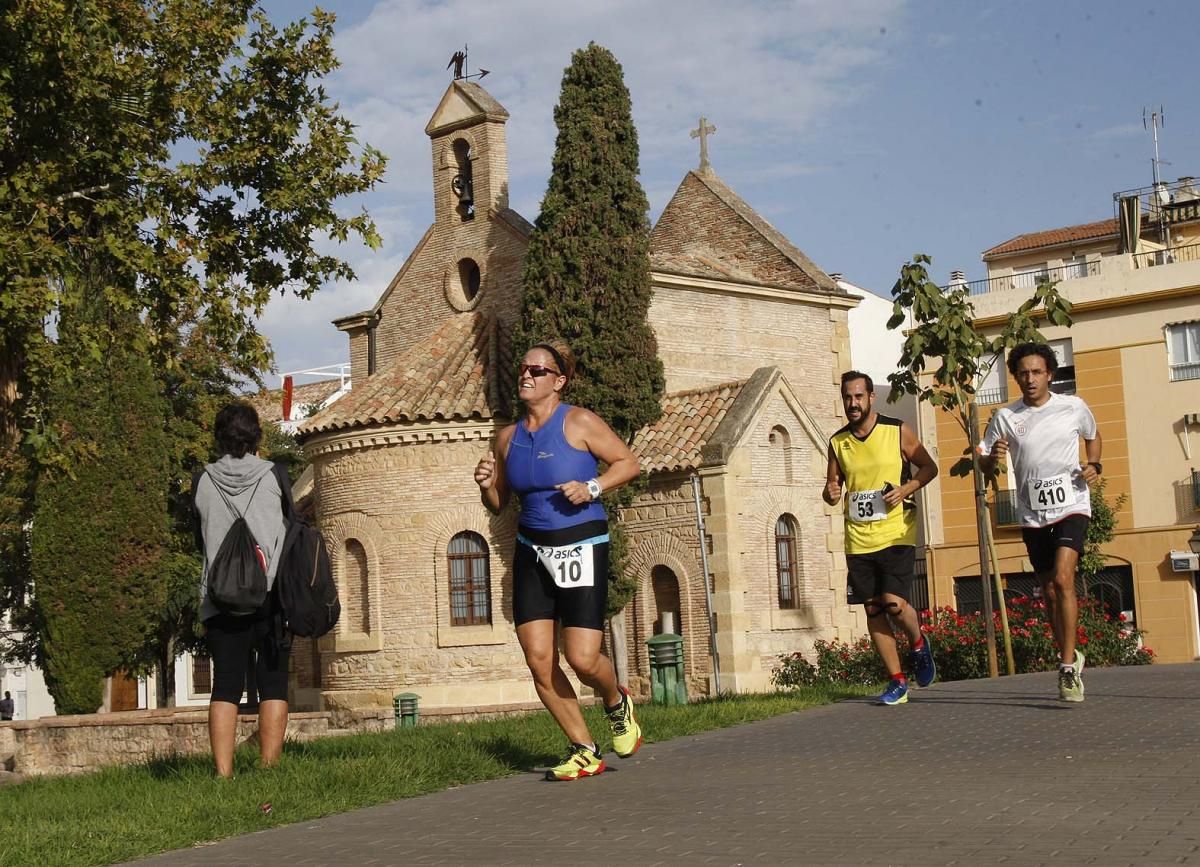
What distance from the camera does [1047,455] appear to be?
34.8 ft

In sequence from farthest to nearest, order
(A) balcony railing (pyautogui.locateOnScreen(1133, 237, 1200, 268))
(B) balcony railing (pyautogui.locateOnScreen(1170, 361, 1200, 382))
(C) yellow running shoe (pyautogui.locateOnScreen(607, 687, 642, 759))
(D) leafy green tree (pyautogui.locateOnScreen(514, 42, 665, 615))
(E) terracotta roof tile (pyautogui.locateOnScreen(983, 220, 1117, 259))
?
(E) terracotta roof tile (pyautogui.locateOnScreen(983, 220, 1117, 259)), (A) balcony railing (pyautogui.locateOnScreen(1133, 237, 1200, 268)), (B) balcony railing (pyautogui.locateOnScreen(1170, 361, 1200, 382)), (D) leafy green tree (pyautogui.locateOnScreen(514, 42, 665, 615)), (C) yellow running shoe (pyautogui.locateOnScreen(607, 687, 642, 759))

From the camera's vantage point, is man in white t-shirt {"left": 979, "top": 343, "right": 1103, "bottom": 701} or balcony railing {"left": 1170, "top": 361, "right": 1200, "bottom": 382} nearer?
man in white t-shirt {"left": 979, "top": 343, "right": 1103, "bottom": 701}

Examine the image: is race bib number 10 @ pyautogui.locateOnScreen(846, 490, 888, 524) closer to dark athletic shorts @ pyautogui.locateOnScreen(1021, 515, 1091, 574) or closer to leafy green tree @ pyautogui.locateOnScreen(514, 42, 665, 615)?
dark athletic shorts @ pyautogui.locateOnScreen(1021, 515, 1091, 574)

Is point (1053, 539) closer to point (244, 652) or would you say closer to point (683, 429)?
point (244, 652)

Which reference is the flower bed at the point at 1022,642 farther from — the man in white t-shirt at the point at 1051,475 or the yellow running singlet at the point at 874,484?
the man in white t-shirt at the point at 1051,475

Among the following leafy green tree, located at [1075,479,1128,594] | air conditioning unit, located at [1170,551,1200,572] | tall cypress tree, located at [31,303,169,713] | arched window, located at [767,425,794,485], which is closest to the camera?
arched window, located at [767,425,794,485]

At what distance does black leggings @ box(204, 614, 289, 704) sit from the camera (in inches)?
344

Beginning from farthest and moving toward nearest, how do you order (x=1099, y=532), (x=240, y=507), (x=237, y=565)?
1. (x=1099, y=532)
2. (x=240, y=507)
3. (x=237, y=565)

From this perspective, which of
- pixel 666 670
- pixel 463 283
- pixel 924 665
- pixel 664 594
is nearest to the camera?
pixel 924 665

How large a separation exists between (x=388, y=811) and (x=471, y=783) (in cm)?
96

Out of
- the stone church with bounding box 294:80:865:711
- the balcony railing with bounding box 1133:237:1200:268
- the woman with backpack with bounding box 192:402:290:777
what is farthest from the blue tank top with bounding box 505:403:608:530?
the balcony railing with bounding box 1133:237:1200:268

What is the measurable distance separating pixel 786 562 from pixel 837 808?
22.9 meters

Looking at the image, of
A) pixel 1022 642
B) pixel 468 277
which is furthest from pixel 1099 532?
pixel 1022 642

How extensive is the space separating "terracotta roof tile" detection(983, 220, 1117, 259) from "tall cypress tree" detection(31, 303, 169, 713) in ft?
135
